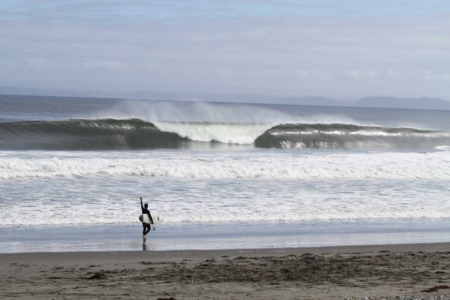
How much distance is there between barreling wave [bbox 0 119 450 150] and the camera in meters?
29.5

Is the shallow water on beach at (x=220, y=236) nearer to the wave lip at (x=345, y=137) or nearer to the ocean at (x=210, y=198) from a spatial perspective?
the ocean at (x=210, y=198)

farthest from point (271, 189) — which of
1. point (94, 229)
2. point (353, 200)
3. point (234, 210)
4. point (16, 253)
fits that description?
point (16, 253)

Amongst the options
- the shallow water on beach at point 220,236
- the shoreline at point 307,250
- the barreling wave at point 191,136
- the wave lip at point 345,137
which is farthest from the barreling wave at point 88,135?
the shoreline at point 307,250

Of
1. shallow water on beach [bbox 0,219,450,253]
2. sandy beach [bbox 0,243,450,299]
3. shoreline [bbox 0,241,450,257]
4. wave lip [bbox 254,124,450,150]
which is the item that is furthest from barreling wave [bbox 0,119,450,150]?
sandy beach [bbox 0,243,450,299]

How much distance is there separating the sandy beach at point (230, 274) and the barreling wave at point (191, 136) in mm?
18342

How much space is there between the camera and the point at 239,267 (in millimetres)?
8578

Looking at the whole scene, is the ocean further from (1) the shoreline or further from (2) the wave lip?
(2) the wave lip

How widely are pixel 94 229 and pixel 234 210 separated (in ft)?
10.9

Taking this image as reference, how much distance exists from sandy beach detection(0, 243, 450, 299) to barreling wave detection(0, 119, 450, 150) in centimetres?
1834

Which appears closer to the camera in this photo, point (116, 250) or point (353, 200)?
point (116, 250)

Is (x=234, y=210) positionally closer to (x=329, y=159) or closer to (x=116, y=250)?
(x=116, y=250)

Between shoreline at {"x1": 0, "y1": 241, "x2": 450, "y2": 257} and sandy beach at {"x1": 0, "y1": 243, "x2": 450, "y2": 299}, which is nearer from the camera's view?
sandy beach at {"x1": 0, "y1": 243, "x2": 450, "y2": 299}

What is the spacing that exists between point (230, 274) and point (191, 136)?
25175mm

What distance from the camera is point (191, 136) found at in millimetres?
33156
